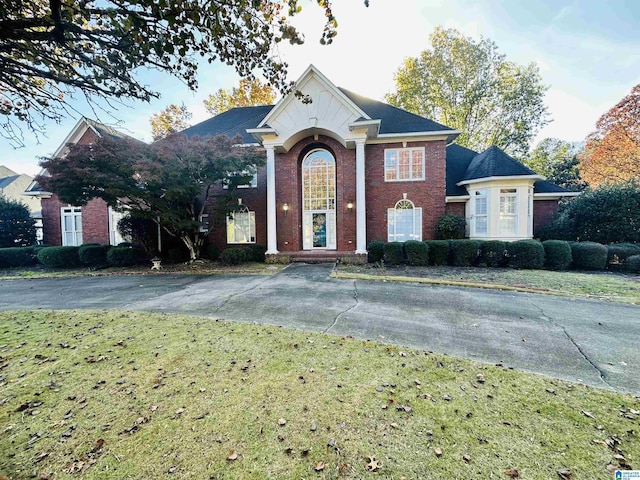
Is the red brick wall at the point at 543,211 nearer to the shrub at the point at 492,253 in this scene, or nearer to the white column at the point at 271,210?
the shrub at the point at 492,253

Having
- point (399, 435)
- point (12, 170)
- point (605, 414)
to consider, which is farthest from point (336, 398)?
point (12, 170)

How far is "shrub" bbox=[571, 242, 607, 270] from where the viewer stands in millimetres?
11641

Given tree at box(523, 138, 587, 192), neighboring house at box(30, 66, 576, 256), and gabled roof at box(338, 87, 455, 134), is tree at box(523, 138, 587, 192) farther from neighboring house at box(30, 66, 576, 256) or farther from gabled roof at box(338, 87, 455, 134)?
gabled roof at box(338, 87, 455, 134)

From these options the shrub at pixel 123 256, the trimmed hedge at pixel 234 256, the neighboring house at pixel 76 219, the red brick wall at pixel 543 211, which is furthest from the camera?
the neighboring house at pixel 76 219

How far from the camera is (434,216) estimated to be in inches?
598

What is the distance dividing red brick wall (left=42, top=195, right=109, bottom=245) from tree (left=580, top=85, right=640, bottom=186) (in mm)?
37576

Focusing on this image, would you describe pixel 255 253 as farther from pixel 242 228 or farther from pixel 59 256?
pixel 59 256

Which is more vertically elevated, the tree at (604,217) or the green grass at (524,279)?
the tree at (604,217)

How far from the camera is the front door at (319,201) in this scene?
1562cm

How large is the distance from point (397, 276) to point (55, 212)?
841 inches

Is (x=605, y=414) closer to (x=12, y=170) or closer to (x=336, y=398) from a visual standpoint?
(x=336, y=398)

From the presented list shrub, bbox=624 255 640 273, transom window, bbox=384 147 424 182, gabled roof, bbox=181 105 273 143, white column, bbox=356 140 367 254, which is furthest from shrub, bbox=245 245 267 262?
shrub, bbox=624 255 640 273

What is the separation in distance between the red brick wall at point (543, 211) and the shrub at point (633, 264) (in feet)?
14.6

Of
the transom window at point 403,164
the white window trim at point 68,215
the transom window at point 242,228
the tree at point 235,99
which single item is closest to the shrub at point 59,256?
the white window trim at point 68,215
